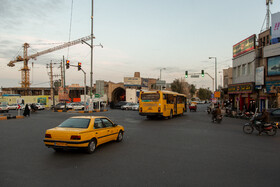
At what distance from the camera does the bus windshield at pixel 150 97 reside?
2295cm

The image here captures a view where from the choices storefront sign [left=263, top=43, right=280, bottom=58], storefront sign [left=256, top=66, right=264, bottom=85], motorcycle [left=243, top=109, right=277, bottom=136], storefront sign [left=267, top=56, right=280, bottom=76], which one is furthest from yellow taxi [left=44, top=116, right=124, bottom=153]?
storefront sign [left=256, top=66, right=264, bottom=85]

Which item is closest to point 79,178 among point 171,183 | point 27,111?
point 171,183

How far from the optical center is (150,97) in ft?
76.2

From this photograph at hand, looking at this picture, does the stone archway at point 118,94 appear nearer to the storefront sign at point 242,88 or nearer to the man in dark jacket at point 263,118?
the storefront sign at point 242,88

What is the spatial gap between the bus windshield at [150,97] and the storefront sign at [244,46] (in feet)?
58.2

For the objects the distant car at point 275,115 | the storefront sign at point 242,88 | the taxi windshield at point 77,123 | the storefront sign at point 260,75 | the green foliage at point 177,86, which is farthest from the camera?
the green foliage at point 177,86

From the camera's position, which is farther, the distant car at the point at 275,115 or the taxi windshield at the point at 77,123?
the distant car at the point at 275,115

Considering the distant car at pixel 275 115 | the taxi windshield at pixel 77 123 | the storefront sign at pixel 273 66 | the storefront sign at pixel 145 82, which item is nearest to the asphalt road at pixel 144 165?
the taxi windshield at pixel 77 123

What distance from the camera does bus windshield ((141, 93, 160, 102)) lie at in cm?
2295

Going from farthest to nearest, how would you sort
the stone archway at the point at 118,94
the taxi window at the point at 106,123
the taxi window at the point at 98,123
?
1. the stone archway at the point at 118,94
2. the taxi window at the point at 106,123
3. the taxi window at the point at 98,123

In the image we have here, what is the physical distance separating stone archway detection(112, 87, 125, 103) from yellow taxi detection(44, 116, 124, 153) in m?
69.5

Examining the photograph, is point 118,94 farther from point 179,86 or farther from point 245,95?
point 245,95

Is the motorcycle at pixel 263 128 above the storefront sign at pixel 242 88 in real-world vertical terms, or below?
below

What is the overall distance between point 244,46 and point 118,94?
5757 cm
